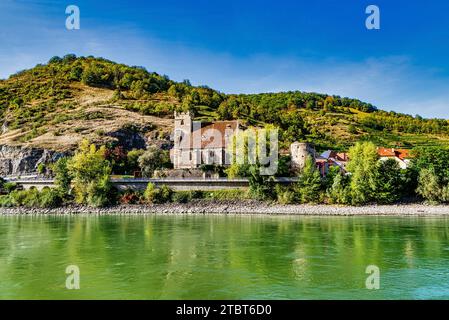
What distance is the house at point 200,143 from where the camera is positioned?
59.8 meters

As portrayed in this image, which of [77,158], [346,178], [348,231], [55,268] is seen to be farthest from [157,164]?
[55,268]

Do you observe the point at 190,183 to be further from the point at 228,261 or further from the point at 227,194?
the point at 228,261

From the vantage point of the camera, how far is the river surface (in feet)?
48.9

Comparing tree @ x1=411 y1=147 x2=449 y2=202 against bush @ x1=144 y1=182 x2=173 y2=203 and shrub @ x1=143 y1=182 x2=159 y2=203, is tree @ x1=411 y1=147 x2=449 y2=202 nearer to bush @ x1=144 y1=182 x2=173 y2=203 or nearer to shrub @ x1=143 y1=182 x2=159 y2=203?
bush @ x1=144 y1=182 x2=173 y2=203

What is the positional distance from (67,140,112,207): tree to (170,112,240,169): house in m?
12.1

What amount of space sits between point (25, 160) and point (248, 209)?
4130 cm

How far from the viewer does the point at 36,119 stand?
84.4 meters

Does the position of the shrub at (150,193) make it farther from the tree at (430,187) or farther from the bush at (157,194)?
the tree at (430,187)

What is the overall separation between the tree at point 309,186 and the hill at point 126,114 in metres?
21.0

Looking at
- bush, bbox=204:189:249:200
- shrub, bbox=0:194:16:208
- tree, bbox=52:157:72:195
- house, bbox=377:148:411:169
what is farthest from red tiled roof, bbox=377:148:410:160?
shrub, bbox=0:194:16:208

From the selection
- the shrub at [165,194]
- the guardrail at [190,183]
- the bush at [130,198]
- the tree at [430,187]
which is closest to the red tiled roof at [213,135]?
the guardrail at [190,183]

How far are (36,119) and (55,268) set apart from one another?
242 feet

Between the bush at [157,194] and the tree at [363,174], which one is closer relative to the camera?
the tree at [363,174]
